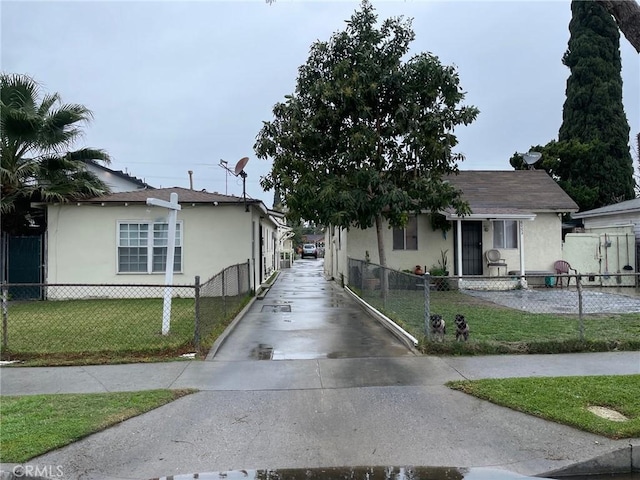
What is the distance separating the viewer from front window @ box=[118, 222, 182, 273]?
15117mm

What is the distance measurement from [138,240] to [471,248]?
38.8 feet

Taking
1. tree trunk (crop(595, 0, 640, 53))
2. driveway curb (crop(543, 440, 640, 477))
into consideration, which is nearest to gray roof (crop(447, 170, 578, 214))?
tree trunk (crop(595, 0, 640, 53))

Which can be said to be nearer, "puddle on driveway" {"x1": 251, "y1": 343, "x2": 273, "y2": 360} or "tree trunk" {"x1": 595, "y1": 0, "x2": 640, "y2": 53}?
"tree trunk" {"x1": 595, "y1": 0, "x2": 640, "y2": 53}

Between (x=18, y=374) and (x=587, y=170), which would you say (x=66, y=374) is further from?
(x=587, y=170)

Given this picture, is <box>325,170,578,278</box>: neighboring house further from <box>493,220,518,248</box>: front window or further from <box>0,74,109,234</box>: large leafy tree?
<box>0,74,109,234</box>: large leafy tree

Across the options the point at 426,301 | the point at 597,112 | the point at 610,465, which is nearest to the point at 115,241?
the point at 426,301

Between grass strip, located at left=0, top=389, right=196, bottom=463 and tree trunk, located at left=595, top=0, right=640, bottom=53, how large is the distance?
615cm

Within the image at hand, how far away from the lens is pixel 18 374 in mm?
6559

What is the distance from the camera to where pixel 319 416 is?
4.96 metres

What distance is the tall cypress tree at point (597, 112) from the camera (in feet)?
100

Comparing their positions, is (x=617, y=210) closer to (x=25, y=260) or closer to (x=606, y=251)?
(x=606, y=251)

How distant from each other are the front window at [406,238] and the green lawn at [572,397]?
12518 mm

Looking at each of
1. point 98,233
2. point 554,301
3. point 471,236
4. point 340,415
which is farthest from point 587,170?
point 340,415

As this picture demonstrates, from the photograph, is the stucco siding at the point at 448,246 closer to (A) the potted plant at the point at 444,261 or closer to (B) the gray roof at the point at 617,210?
(A) the potted plant at the point at 444,261
